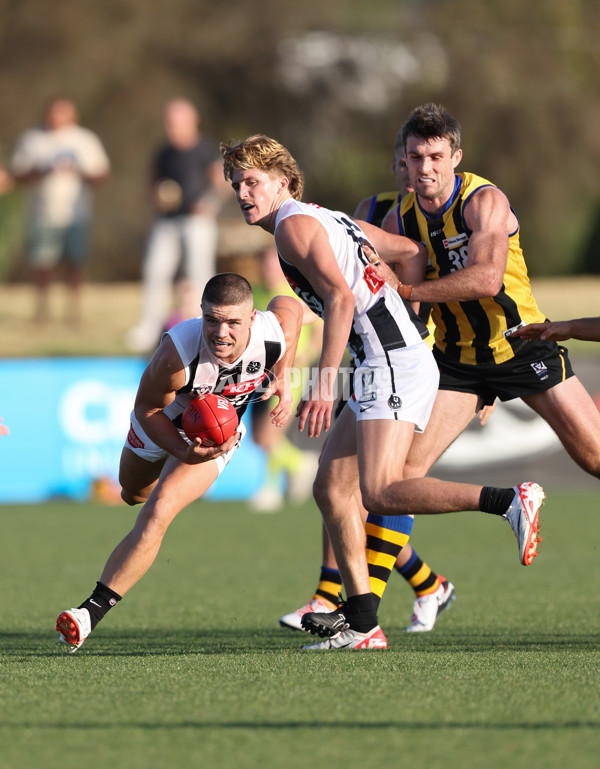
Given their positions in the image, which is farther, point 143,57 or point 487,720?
point 143,57

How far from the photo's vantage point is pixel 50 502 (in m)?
13.7

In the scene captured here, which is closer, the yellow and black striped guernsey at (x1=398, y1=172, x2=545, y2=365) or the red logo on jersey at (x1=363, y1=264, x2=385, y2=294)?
the red logo on jersey at (x1=363, y1=264, x2=385, y2=294)

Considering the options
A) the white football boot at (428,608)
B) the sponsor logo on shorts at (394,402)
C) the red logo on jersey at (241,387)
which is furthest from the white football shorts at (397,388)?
the white football boot at (428,608)

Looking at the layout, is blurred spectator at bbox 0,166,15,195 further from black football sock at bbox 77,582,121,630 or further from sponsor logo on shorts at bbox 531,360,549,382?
sponsor logo on shorts at bbox 531,360,549,382

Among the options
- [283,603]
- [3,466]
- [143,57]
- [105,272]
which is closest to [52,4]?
[143,57]

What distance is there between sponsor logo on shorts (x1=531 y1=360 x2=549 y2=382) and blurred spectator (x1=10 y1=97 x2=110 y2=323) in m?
10.9

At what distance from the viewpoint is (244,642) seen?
6.16 metres

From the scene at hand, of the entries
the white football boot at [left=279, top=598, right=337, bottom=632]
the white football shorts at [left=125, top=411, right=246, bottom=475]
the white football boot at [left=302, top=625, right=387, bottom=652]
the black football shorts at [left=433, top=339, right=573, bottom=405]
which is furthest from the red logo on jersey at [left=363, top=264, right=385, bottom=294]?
the white football boot at [left=279, top=598, right=337, bottom=632]

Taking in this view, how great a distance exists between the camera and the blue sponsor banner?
43.8ft

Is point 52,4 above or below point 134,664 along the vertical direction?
above

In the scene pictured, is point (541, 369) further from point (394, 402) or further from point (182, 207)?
point (182, 207)

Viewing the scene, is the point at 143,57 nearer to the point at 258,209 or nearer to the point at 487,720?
the point at 258,209

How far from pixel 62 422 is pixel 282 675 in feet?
28.2

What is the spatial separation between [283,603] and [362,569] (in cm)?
181
